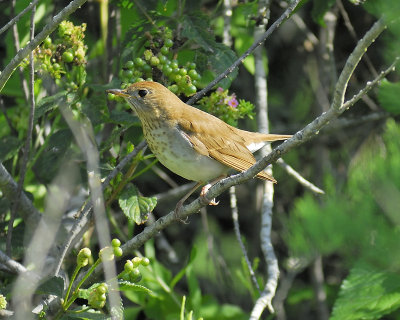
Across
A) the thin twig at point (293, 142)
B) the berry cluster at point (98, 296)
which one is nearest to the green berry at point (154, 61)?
the thin twig at point (293, 142)

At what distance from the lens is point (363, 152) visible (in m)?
5.47

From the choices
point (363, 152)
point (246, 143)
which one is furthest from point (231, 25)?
point (363, 152)

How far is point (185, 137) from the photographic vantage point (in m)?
4.14

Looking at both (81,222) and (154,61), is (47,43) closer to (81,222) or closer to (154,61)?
(154,61)

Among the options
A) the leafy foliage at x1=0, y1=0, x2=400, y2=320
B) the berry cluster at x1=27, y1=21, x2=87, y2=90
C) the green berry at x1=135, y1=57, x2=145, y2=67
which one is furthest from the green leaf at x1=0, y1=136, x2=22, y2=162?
the green berry at x1=135, y1=57, x2=145, y2=67

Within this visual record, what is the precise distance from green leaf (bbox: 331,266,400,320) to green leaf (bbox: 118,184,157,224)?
1075 millimetres

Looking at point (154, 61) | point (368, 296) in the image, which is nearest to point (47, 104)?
point (154, 61)

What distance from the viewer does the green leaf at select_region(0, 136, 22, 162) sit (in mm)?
4051

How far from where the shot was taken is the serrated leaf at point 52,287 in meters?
3.09

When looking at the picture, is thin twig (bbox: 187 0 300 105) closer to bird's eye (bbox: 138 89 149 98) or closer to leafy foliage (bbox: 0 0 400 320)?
leafy foliage (bbox: 0 0 400 320)

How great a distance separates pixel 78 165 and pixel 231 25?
5.30ft

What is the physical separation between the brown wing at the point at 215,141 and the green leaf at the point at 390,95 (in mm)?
960

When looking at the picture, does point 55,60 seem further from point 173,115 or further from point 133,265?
point 133,265

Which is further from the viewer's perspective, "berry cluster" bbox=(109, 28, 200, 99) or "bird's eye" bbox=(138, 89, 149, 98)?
"bird's eye" bbox=(138, 89, 149, 98)
